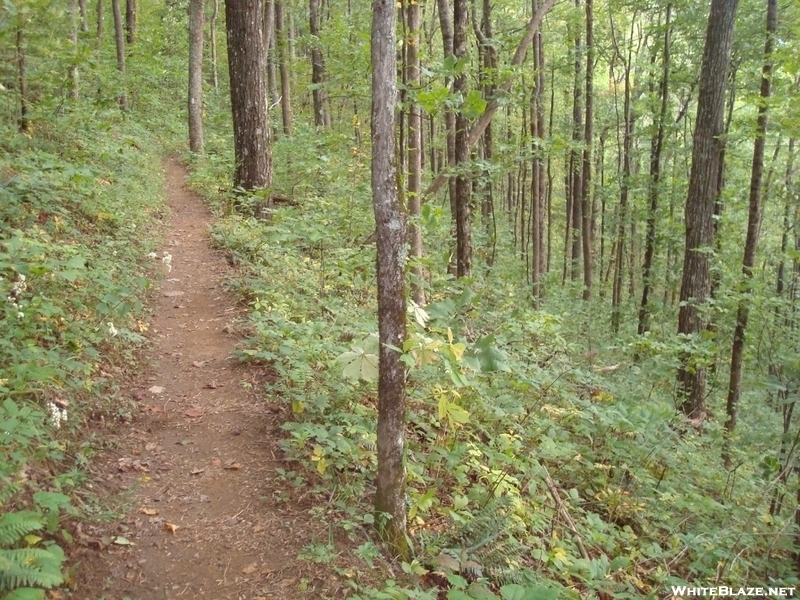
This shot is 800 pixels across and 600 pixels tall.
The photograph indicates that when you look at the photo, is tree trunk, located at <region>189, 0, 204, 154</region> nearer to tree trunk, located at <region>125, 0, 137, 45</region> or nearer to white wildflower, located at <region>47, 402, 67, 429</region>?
tree trunk, located at <region>125, 0, 137, 45</region>

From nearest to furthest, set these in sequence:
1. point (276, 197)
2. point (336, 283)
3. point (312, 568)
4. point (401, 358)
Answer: point (401, 358)
point (312, 568)
point (336, 283)
point (276, 197)

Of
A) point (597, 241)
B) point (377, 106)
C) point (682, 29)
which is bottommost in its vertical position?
point (597, 241)

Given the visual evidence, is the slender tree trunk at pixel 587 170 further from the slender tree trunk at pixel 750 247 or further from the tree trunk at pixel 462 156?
the tree trunk at pixel 462 156

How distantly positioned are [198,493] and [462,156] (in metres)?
5.57

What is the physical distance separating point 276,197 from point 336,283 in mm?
4393

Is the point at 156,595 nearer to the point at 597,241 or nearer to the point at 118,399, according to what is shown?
the point at 118,399

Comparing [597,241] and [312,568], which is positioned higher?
[312,568]

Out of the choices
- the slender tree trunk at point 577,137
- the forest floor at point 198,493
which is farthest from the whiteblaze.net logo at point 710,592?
the slender tree trunk at point 577,137

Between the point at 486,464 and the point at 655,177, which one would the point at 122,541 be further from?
the point at 655,177

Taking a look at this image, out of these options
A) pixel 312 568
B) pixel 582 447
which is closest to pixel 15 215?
pixel 312 568

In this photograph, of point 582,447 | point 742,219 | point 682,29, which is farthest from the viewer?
point 742,219

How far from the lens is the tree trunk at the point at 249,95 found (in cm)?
959

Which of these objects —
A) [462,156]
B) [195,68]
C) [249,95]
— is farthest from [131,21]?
[462,156]

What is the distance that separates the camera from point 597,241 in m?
29.3
